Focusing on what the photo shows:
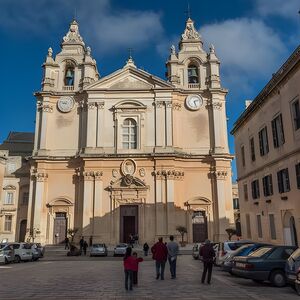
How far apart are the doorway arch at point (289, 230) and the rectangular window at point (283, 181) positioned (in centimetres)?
146

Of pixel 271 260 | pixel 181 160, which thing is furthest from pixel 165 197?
pixel 271 260

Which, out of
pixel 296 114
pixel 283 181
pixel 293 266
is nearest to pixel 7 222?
pixel 283 181

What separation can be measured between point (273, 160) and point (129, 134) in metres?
19.7

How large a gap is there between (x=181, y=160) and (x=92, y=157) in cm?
934

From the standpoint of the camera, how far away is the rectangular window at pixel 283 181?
21891mm

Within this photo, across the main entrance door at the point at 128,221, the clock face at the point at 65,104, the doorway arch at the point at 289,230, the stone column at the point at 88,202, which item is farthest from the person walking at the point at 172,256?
the clock face at the point at 65,104

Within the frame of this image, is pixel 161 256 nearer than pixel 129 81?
Yes

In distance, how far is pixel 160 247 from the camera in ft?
47.2

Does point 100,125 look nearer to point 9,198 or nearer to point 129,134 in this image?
point 129,134

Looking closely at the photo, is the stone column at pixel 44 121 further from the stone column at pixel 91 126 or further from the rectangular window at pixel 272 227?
the rectangular window at pixel 272 227

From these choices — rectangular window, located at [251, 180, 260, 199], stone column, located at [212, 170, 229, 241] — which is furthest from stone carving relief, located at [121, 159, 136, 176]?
rectangular window, located at [251, 180, 260, 199]

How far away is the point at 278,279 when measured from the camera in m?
12.6

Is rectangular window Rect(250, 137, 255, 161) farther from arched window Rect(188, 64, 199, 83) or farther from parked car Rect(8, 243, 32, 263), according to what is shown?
parked car Rect(8, 243, 32, 263)

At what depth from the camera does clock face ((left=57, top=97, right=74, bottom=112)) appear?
4159cm
